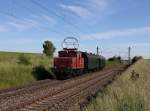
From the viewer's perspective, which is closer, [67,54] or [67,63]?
[67,63]

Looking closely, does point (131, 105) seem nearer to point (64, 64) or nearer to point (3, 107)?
point (3, 107)

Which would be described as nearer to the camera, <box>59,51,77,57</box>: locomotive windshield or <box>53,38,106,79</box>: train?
<box>53,38,106,79</box>: train

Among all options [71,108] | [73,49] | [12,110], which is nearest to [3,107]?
[12,110]

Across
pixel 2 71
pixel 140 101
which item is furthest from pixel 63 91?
pixel 140 101

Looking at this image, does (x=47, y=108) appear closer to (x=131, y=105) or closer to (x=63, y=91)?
(x=131, y=105)

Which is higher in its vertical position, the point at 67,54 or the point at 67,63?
the point at 67,54

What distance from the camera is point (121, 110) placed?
1201 cm

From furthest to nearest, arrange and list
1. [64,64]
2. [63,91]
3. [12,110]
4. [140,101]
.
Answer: [64,64], [63,91], [12,110], [140,101]

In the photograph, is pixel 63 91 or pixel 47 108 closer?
pixel 47 108

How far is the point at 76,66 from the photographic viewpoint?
36000mm

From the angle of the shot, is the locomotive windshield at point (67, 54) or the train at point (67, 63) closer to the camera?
the train at point (67, 63)

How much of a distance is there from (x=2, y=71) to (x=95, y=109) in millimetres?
17785

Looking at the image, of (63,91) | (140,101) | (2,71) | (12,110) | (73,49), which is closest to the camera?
(140,101)

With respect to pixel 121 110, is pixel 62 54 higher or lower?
higher
